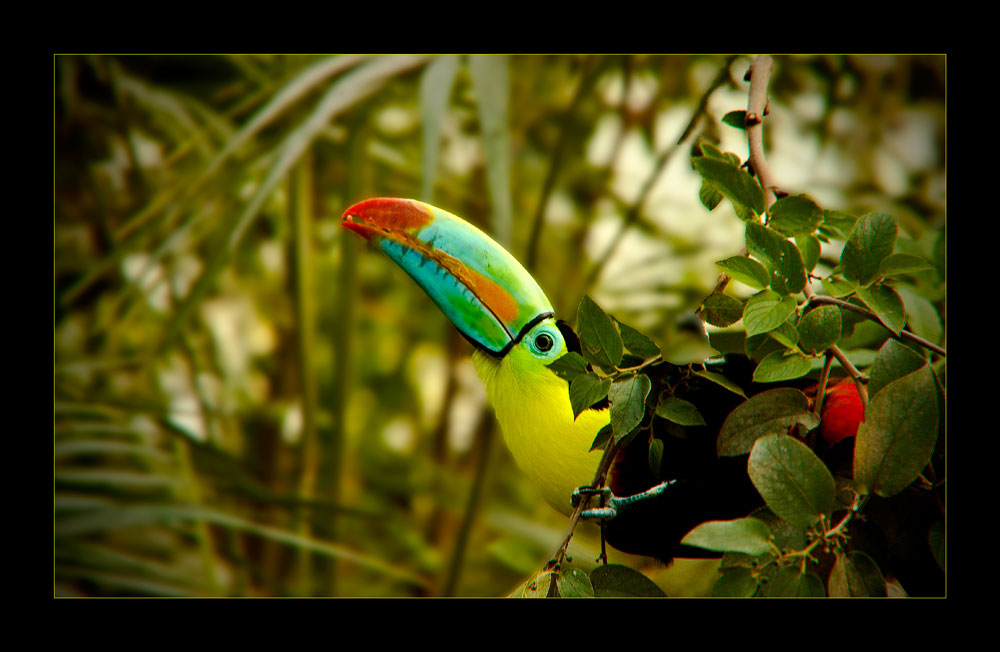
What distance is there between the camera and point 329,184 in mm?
1393

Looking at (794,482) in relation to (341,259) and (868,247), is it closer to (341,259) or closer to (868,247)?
(868,247)

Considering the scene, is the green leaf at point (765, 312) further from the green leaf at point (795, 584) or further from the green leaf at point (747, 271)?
the green leaf at point (795, 584)

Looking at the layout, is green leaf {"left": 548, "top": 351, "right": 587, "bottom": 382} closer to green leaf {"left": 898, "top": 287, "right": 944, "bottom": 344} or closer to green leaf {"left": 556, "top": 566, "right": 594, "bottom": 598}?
green leaf {"left": 556, "top": 566, "right": 594, "bottom": 598}

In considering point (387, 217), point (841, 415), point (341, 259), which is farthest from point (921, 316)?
point (341, 259)

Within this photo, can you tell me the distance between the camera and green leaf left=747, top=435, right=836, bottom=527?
1.24 ft

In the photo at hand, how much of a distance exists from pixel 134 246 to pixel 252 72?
0.30 meters

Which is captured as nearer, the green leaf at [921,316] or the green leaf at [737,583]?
the green leaf at [737,583]

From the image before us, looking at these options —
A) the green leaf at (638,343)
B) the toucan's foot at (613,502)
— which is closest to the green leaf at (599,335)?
the green leaf at (638,343)

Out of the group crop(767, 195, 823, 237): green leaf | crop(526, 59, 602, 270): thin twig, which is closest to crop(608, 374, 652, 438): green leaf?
crop(767, 195, 823, 237): green leaf

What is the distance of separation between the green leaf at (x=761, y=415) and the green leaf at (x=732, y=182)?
0.35 ft

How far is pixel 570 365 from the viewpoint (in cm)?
42

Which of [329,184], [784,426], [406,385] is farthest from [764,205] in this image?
[406,385]

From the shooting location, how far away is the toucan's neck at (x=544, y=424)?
1.74 ft

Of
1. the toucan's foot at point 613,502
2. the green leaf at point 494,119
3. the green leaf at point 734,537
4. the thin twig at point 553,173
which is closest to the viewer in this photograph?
the green leaf at point 734,537
